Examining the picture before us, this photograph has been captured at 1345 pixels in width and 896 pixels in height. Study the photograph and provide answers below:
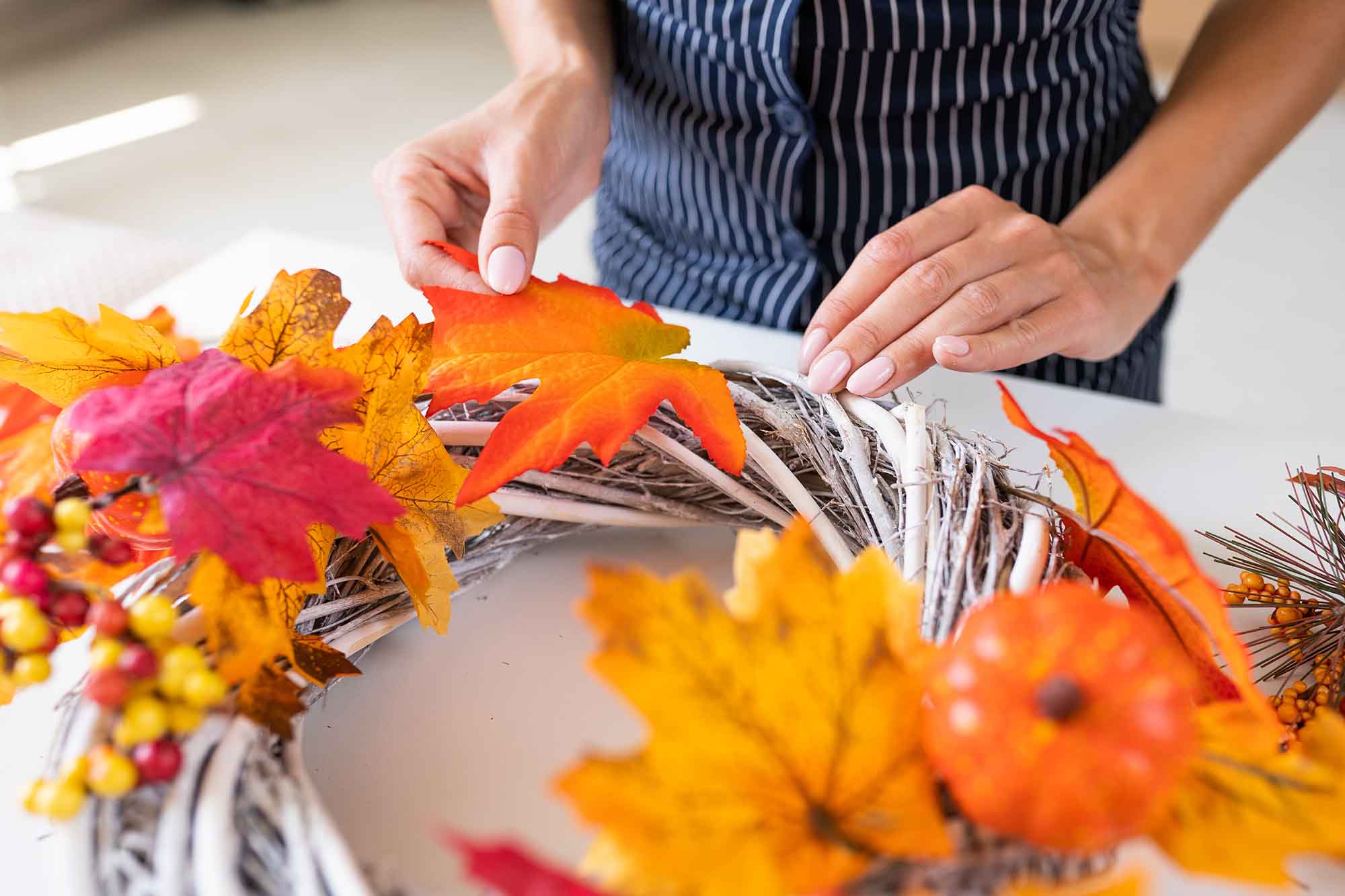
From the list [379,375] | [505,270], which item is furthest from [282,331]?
[505,270]

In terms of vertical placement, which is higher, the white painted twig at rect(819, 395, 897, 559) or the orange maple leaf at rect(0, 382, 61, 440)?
the white painted twig at rect(819, 395, 897, 559)

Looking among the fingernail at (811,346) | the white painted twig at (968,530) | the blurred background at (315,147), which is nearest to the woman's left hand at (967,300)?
the fingernail at (811,346)

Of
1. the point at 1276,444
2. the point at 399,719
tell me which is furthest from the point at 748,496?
the point at 1276,444

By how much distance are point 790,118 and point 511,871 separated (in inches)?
25.0

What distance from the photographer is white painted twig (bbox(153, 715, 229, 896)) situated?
0.28 metres

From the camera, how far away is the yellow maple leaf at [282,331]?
1.22ft

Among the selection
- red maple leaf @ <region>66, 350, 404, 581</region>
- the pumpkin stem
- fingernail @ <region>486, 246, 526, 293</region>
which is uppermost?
the pumpkin stem

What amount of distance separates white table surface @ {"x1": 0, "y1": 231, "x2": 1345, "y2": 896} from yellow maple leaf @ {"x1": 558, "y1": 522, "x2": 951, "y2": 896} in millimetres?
69

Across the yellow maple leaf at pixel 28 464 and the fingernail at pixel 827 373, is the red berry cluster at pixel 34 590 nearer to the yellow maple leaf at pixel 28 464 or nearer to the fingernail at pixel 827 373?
the yellow maple leaf at pixel 28 464

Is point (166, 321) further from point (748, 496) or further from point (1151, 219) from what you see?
point (1151, 219)

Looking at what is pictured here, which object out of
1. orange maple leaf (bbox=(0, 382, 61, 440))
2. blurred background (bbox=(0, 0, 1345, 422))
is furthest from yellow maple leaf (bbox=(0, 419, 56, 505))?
blurred background (bbox=(0, 0, 1345, 422))

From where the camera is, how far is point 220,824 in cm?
28

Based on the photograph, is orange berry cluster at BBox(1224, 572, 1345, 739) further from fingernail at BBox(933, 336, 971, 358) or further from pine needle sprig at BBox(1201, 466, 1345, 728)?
fingernail at BBox(933, 336, 971, 358)

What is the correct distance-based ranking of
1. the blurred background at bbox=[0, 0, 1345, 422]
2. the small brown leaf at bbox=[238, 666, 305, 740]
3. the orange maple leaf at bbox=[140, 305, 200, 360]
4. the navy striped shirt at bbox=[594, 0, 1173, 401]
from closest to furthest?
1. the small brown leaf at bbox=[238, 666, 305, 740]
2. the orange maple leaf at bbox=[140, 305, 200, 360]
3. the navy striped shirt at bbox=[594, 0, 1173, 401]
4. the blurred background at bbox=[0, 0, 1345, 422]
